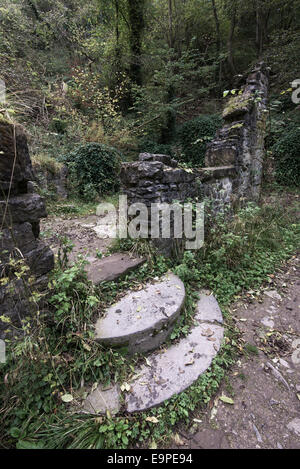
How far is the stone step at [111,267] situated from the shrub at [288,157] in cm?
578

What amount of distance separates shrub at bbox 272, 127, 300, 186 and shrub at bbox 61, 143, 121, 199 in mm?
5219

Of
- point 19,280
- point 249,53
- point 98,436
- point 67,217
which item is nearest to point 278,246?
point 98,436

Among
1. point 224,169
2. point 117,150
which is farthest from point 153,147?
point 224,169

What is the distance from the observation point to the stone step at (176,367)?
1633 millimetres

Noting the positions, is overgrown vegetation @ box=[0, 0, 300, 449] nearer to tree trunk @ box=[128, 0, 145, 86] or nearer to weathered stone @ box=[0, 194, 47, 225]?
tree trunk @ box=[128, 0, 145, 86]

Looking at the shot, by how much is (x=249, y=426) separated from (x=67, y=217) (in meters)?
4.90

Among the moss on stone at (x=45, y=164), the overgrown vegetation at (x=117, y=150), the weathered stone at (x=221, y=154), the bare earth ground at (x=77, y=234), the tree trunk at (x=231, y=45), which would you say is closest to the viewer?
the overgrown vegetation at (x=117, y=150)

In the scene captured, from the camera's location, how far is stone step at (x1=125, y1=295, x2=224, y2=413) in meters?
1.63

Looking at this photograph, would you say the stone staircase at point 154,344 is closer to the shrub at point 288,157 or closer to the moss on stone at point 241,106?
the moss on stone at point 241,106

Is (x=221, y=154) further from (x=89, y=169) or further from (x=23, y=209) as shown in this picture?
(x=23, y=209)

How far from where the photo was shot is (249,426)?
155 centimetres

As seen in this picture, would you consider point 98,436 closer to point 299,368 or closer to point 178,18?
point 299,368

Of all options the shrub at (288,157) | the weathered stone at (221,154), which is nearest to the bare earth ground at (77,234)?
the weathered stone at (221,154)

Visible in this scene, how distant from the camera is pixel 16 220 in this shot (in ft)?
5.21
